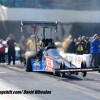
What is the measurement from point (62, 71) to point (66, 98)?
523 centimetres

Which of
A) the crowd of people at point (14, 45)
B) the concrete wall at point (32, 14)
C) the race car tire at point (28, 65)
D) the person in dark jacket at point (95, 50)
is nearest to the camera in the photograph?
the race car tire at point (28, 65)

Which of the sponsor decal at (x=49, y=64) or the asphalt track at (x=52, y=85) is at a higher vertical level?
the sponsor decal at (x=49, y=64)

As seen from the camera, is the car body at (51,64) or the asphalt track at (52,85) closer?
the asphalt track at (52,85)

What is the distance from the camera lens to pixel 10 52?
98.9ft

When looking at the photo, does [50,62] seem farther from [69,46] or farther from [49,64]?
[69,46]

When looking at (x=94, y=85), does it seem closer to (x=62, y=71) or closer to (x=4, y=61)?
(x=62, y=71)

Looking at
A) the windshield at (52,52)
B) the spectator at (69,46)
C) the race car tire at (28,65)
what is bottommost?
the race car tire at (28,65)

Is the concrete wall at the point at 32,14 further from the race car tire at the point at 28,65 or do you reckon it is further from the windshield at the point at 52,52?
the windshield at the point at 52,52

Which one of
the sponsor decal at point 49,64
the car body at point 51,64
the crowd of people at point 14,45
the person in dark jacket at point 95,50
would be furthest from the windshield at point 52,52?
the person in dark jacket at point 95,50

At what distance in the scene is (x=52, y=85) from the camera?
60.7 ft

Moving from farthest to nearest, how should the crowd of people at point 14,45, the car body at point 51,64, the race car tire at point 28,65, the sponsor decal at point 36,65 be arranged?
1. the crowd of people at point 14,45
2. the race car tire at point 28,65
3. the sponsor decal at point 36,65
4. the car body at point 51,64

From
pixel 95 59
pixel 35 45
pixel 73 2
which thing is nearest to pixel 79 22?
pixel 73 2

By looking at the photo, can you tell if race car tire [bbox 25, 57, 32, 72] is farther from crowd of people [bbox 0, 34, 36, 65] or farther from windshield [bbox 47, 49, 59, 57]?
windshield [bbox 47, 49, 59, 57]

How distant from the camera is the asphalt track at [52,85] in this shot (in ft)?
51.0
